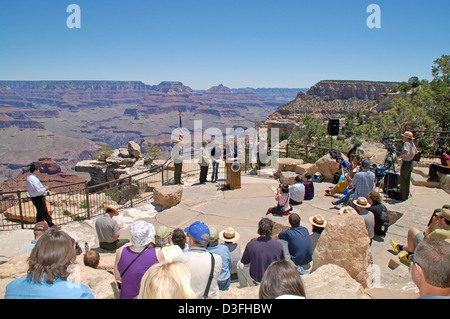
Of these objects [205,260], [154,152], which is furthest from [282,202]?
[154,152]

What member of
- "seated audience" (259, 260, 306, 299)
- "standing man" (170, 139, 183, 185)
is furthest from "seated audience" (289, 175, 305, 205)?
"seated audience" (259, 260, 306, 299)

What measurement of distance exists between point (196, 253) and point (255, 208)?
5.79 metres

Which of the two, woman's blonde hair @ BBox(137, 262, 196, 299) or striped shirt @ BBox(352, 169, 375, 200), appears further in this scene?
striped shirt @ BBox(352, 169, 375, 200)

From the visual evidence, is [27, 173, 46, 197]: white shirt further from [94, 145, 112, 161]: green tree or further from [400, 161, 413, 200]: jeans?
[94, 145, 112, 161]: green tree

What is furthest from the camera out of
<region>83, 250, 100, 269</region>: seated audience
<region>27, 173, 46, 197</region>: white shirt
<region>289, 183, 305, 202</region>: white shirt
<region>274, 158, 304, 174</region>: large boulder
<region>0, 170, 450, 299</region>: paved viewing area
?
<region>274, 158, 304, 174</region>: large boulder

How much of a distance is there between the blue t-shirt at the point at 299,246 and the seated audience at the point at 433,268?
2.54 m

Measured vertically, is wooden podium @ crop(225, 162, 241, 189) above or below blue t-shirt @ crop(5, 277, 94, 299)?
below

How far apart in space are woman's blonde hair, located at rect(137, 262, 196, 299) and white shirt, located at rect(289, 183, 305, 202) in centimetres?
681

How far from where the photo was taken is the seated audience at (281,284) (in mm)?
2277

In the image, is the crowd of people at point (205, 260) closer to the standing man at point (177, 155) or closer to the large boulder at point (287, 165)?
the standing man at point (177, 155)

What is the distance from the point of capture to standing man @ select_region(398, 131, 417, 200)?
803cm

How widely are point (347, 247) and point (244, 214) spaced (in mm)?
4460

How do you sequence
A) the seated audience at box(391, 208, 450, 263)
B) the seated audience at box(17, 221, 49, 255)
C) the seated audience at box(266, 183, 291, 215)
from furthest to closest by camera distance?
the seated audience at box(266, 183, 291, 215), the seated audience at box(17, 221, 49, 255), the seated audience at box(391, 208, 450, 263)

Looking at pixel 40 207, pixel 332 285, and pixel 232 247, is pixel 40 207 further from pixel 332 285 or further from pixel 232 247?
pixel 332 285
